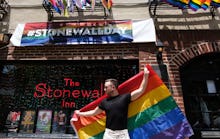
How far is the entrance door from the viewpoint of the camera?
539 centimetres

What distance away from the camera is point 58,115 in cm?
564

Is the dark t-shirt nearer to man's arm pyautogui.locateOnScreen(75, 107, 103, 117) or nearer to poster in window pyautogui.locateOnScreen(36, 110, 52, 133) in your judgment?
man's arm pyautogui.locateOnScreen(75, 107, 103, 117)

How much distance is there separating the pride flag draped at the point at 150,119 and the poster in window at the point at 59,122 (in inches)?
55.3

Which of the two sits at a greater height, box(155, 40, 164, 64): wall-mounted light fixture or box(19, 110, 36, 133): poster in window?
box(155, 40, 164, 64): wall-mounted light fixture

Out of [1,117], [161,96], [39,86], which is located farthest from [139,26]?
[1,117]

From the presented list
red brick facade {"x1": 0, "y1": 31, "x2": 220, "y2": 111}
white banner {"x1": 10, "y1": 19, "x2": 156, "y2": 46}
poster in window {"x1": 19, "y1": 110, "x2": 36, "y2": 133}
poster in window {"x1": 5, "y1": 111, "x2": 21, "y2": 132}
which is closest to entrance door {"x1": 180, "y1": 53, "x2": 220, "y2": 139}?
red brick facade {"x1": 0, "y1": 31, "x2": 220, "y2": 111}

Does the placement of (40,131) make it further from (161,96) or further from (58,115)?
(161,96)

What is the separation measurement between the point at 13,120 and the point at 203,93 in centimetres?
428

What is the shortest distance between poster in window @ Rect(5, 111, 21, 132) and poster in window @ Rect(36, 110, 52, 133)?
1.56ft

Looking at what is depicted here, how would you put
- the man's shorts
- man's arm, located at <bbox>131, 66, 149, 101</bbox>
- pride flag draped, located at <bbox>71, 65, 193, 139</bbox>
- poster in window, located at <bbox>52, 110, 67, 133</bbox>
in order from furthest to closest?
poster in window, located at <bbox>52, 110, 67, 133</bbox> < pride flag draped, located at <bbox>71, 65, 193, 139</bbox> < man's arm, located at <bbox>131, 66, 149, 101</bbox> < the man's shorts

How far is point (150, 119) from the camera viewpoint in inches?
161


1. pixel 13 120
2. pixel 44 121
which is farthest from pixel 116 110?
pixel 13 120

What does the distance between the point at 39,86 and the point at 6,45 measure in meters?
1.31

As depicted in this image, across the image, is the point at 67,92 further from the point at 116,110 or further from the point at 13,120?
the point at 116,110
